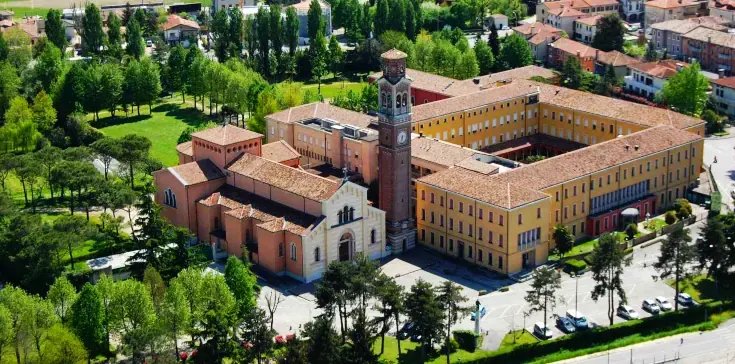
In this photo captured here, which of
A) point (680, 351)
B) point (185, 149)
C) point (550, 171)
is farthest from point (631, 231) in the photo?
point (185, 149)

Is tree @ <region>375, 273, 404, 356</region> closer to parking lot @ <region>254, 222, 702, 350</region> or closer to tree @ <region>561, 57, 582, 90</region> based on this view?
parking lot @ <region>254, 222, 702, 350</region>

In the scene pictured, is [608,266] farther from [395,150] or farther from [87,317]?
[87,317]

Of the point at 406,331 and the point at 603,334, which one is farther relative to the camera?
the point at 406,331

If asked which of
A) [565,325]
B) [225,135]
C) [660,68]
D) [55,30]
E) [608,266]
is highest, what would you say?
[55,30]

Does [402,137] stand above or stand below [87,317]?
Answer: above

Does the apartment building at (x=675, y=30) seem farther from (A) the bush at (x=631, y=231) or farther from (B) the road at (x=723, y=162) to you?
(A) the bush at (x=631, y=231)

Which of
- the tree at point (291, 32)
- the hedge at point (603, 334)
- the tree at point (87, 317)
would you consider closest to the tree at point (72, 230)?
the tree at point (87, 317)
